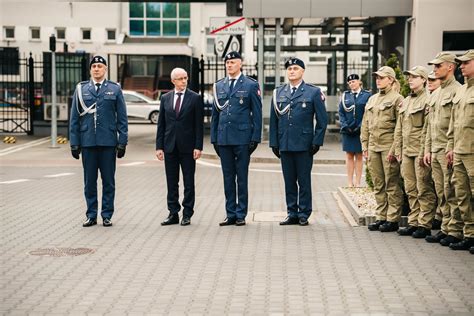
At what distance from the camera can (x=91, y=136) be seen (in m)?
12.3

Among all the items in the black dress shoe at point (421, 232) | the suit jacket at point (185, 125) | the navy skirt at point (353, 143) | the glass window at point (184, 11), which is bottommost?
the black dress shoe at point (421, 232)

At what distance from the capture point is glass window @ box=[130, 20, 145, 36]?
221 ft

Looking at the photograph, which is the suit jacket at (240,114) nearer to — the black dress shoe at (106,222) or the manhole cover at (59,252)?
the black dress shoe at (106,222)

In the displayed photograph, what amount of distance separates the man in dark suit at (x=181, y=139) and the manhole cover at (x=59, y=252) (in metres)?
2.15

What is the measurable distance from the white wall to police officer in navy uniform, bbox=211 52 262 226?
1447 cm

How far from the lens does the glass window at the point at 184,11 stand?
6581 cm

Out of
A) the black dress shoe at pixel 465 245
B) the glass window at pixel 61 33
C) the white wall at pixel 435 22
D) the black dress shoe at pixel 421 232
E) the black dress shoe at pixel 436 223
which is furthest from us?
the glass window at pixel 61 33

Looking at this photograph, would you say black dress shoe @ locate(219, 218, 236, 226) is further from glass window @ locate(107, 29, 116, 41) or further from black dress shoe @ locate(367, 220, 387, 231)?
glass window @ locate(107, 29, 116, 41)

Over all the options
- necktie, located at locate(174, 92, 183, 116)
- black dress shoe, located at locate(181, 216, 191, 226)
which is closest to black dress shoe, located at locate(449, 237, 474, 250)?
black dress shoe, located at locate(181, 216, 191, 226)

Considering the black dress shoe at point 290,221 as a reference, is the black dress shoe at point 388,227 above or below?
above

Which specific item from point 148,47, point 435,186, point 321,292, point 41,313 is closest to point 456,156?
point 435,186

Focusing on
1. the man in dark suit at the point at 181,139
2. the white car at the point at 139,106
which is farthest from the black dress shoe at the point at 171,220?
the white car at the point at 139,106

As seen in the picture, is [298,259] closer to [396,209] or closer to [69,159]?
[396,209]

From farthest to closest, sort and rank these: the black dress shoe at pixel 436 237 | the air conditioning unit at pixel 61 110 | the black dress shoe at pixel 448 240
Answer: the air conditioning unit at pixel 61 110 → the black dress shoe at pixel 436 237 → the black dress shoe at pixel 448 240
